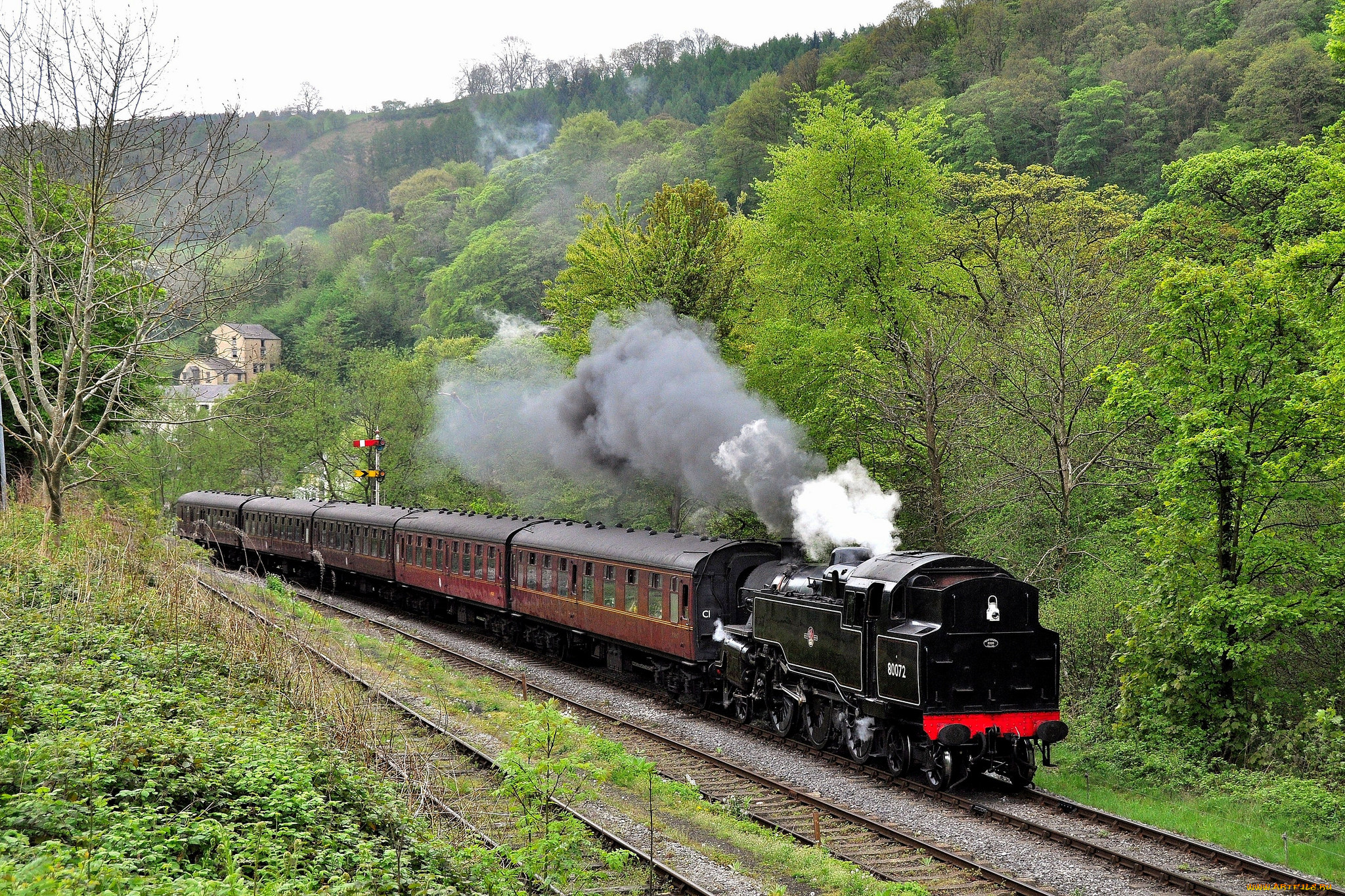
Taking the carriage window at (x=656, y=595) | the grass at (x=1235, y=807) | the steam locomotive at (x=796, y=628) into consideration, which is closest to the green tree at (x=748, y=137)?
the steam locomotive at (x=796, y=628)

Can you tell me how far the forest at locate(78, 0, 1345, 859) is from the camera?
14531 millimetres

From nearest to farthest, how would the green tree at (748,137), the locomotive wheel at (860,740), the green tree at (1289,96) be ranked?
1. the locomotive wheel at (860,740)
2. the green tree at (1289,96)
3. the green tree at (748,137)

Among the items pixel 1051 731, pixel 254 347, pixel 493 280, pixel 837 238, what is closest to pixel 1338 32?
pixel 1051 731

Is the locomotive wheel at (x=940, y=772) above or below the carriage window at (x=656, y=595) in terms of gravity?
below

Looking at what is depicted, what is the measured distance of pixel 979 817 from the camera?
36.5ft

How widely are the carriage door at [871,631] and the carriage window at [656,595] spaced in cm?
529

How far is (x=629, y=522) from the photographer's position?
120 feet

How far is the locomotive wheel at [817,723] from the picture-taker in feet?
45.9

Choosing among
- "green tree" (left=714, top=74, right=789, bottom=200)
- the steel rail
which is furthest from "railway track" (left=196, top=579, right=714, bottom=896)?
"green tree" (left=714, top=74, right=789, bottom=200)

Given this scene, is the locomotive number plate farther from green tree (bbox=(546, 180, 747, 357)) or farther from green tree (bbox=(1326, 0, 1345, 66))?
green tree (bbox=(546, 180, 747, 357))

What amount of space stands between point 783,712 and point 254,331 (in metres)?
99.9

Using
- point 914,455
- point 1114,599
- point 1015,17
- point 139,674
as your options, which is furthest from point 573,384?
point 1015,17

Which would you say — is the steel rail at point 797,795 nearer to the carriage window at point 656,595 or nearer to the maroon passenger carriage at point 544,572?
the maroon passenger carriage at point 544,572

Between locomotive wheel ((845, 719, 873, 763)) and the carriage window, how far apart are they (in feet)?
15.3
